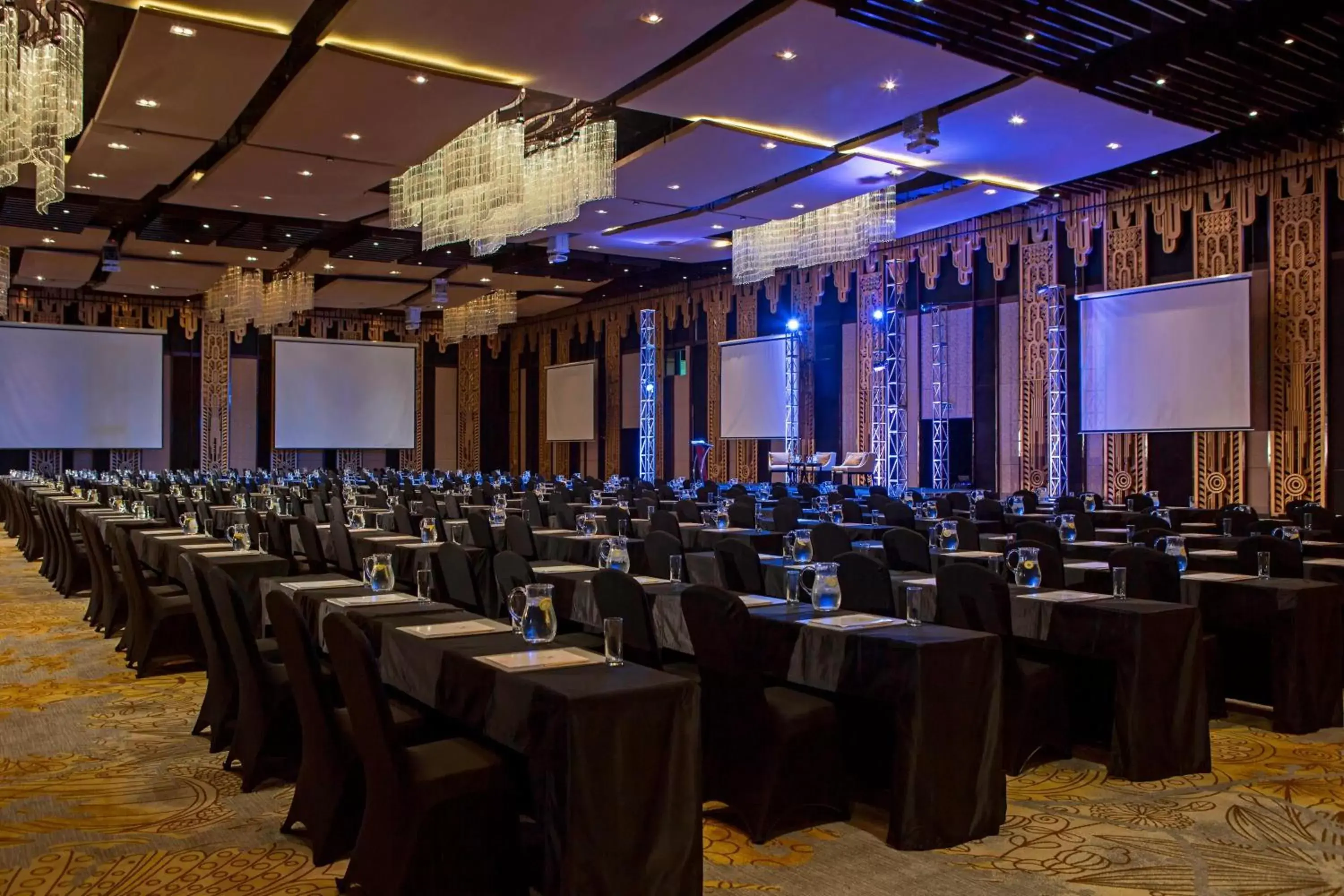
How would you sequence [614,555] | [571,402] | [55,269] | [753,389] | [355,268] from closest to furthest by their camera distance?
[614,555], [355,268], [753,389], [55,269], [571,402]

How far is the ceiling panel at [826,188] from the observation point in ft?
40.9

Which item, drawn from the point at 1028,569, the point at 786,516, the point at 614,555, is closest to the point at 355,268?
the point at 786,516

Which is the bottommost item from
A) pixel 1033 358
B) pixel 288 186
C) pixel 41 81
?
pixel 1033 358

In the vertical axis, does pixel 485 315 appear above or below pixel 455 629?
above

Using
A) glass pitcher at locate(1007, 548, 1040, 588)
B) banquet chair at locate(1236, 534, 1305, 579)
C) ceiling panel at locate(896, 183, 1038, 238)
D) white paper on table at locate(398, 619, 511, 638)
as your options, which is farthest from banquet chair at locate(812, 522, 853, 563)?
ceiling panel at locate(896, 183, 1038, 238)

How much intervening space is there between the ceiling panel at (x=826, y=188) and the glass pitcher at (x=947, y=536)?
6.36m

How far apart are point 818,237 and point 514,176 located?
15.4 feet

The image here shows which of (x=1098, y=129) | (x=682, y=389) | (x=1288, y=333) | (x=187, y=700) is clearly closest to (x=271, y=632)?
(x=187, y=700)

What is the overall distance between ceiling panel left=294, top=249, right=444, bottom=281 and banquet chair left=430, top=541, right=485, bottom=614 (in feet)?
42.5

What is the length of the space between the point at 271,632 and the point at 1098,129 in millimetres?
9093

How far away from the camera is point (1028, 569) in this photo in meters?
5.13

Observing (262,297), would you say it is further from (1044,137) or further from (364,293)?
(1044,137)

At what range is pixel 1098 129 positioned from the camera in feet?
35.9

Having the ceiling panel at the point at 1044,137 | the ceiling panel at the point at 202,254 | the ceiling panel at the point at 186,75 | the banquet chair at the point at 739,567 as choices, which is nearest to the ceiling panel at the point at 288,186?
the ceiling panel at the point at 186,75
